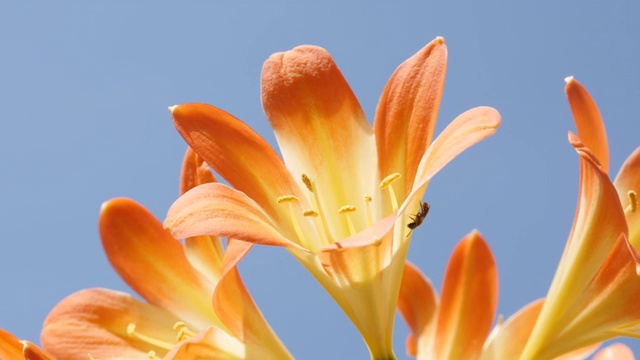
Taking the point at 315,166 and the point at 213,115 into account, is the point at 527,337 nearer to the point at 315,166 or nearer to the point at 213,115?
the point at 315,166

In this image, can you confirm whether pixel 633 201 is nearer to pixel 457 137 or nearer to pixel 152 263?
pixel 457 137

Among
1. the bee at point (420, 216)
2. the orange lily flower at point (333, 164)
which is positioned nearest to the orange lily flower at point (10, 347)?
the orange lily flower at point (333, 164)

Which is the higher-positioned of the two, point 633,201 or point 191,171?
point 191,171

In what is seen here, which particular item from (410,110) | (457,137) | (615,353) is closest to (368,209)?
(410,110)

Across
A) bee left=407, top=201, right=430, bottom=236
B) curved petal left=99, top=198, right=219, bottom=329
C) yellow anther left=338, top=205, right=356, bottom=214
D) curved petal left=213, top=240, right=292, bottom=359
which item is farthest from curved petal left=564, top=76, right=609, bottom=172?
curved petal left=99, top=198, right=219, bottom=329

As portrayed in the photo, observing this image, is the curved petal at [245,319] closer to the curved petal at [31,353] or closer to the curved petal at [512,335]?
the curved petal at [31,353]

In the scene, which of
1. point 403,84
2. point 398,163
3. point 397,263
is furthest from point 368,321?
point 403,84

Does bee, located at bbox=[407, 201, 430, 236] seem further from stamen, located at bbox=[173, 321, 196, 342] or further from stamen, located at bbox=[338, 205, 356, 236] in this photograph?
stamen, located at bbox=[173, 321, 196, 342]
